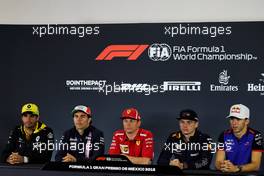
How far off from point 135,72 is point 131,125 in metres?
0.38

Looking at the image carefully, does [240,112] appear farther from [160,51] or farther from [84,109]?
[84,109]

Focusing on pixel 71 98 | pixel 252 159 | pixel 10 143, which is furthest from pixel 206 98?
pixel 10 143

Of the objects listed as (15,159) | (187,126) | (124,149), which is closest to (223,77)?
(187,126)

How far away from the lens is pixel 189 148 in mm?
2662

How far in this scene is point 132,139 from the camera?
2709 millimetres

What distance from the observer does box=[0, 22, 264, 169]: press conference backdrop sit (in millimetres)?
2639

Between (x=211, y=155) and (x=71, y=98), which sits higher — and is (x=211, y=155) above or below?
below

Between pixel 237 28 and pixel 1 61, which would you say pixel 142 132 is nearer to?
pixel 237 28

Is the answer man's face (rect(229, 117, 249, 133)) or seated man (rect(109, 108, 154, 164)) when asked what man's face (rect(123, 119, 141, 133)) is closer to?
seated man (rect(109, 108, 154, 164))

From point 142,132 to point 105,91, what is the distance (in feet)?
1.29

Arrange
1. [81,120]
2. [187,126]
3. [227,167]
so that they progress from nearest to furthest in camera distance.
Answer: [227,167] < [187,126] < [81,120]

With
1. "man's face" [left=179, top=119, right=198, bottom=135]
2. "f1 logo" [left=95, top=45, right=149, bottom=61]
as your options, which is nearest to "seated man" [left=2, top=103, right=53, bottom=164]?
"f1 logo" [left=95, top=45, right=149, bottom=61]

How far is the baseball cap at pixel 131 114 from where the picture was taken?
269 centimetres

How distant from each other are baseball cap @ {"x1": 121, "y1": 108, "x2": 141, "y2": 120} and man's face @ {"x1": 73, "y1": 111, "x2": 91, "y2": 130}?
266mm
